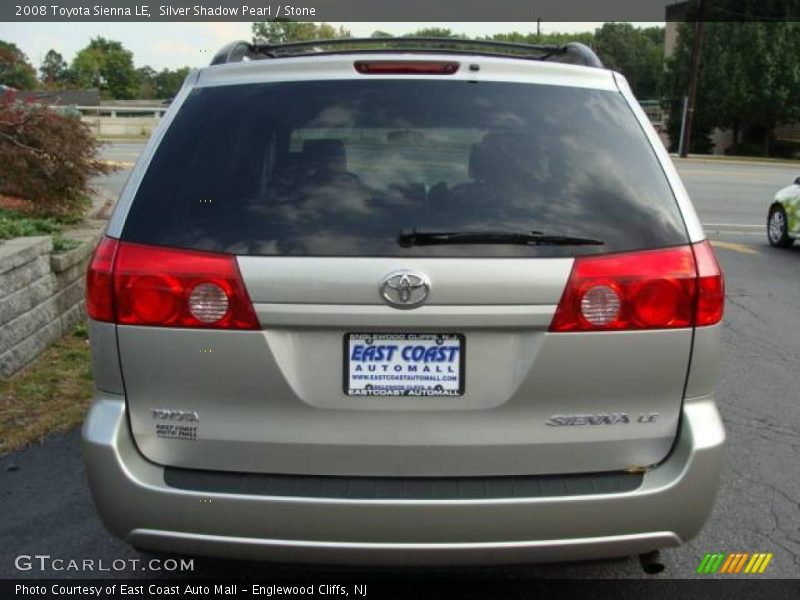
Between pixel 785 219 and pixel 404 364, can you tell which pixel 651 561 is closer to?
pixel 404 364

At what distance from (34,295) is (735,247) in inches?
384

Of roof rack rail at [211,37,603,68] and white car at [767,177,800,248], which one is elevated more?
roof rack rail at [211,37,603,68]

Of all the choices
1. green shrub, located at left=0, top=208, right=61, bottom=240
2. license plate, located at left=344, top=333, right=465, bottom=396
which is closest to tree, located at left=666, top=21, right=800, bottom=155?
green shrub, located at left=0, top=208, right=61, bottom=240

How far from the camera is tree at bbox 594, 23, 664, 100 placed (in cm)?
7875

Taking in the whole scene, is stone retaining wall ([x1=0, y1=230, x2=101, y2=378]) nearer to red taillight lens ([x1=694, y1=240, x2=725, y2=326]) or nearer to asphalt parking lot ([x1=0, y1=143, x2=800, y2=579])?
asphalt parking lot ([x1=0, y1=143, x2=800, y2=579])

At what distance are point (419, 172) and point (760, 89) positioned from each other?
48019 mm

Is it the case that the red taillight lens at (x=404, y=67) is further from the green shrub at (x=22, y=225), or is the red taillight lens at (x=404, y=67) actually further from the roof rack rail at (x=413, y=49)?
the green shrub at (x=22, y=225)

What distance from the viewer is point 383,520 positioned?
7.88 ft

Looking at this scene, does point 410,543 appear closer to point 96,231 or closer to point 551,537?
point 551,537

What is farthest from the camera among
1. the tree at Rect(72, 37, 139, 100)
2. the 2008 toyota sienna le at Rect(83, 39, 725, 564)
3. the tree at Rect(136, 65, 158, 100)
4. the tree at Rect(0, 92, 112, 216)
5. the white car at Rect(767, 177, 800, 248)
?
the tree at Rect(136, 65, 158, 100)

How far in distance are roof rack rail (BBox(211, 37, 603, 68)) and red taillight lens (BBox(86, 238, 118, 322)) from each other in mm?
969

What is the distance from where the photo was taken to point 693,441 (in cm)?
252

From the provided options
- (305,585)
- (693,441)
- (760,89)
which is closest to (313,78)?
(693,441)

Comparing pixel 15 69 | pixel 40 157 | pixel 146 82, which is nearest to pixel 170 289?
pixel 40 157
